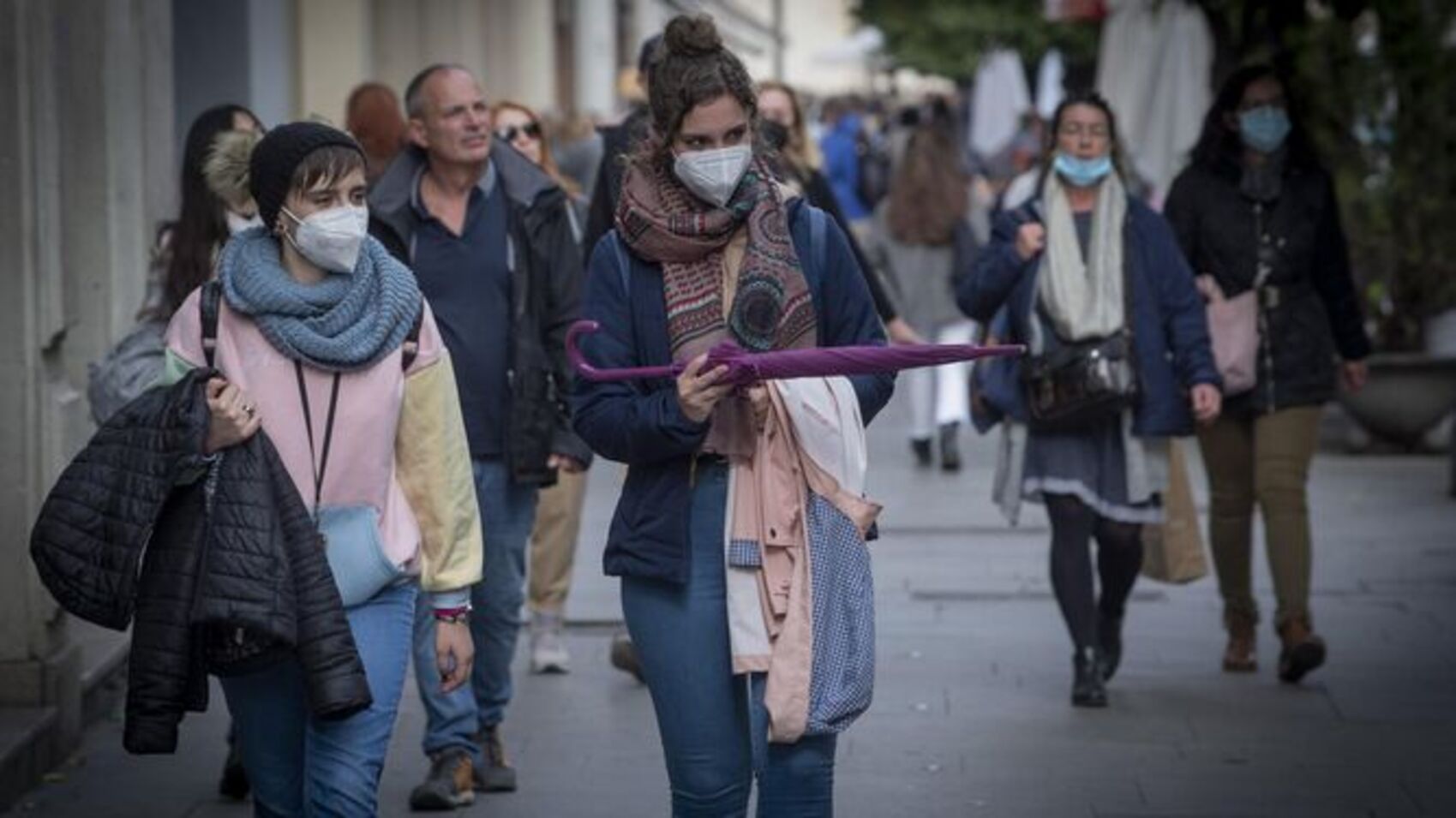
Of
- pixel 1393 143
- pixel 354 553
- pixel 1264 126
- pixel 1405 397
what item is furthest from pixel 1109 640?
pixel 1393 143

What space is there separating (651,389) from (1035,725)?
3.73 meters

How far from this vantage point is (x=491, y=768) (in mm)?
7715

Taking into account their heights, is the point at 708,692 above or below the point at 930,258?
below

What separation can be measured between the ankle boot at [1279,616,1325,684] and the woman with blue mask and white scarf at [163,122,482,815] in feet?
14.2

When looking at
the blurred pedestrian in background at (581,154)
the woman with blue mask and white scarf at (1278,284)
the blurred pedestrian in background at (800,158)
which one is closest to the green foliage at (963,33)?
the blurred pedestrian in background at (581,154)

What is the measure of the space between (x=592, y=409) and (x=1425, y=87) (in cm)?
1236

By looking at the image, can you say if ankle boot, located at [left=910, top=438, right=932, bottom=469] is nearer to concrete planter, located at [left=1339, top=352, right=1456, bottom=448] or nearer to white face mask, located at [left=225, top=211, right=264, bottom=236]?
concrete planter, located at [left=1339, top=352, right=1456, bottom=448]

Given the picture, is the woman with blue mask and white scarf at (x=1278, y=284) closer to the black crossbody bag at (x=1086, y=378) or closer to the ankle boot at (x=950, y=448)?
the black crossbody bag at (x=1086, y=378)

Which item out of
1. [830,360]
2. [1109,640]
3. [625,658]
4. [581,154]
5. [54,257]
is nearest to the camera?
[830,360]

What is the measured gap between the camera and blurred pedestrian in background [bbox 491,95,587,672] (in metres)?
9.47

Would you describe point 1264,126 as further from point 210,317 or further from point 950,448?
point 950,448

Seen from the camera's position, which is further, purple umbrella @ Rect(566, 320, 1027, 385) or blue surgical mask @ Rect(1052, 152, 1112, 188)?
blue surgical mask @ Rect(1052, 152, 1112, 188)

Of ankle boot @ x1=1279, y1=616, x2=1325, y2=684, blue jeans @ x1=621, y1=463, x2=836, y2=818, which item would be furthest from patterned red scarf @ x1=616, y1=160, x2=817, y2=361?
ankle boot @ x1=1279, y1=616, x2=1325, y2=684

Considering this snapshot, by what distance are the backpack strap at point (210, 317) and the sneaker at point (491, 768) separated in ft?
8.34
